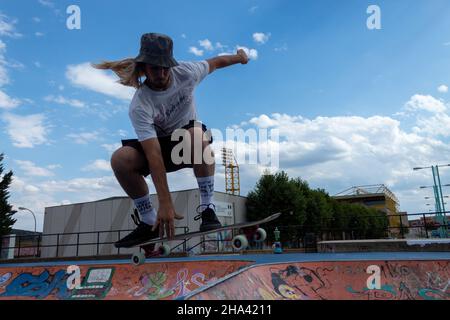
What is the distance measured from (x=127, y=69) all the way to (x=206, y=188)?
154cm

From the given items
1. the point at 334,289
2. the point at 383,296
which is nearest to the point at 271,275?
the point at 334,289

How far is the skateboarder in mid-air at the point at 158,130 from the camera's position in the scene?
3.35 meters

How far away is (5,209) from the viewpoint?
1326 inches

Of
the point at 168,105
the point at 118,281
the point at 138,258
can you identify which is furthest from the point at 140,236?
the point at 118,281

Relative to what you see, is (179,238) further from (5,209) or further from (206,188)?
(5,209)

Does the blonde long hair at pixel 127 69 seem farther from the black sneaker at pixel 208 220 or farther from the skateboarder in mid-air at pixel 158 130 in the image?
the black sneaker at pixel 208 220

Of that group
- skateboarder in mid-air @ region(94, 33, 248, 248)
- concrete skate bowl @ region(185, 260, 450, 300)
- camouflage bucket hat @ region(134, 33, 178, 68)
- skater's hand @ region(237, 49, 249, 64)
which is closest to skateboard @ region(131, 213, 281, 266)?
skateboarder in mid-air @ region(94, 33, 248, 248)

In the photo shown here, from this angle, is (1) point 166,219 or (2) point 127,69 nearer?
(1) point 166,219

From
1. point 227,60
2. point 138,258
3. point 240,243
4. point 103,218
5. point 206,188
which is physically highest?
point 227,60

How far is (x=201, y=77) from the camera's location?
13.5ft

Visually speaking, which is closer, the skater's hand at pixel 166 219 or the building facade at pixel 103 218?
the skater's hand at pixel 166 219

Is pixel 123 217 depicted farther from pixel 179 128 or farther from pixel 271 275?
pixel 179 128

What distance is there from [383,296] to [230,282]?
3.40 meters

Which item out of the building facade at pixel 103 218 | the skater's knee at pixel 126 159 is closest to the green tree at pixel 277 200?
the building facade at pixel 103 218
